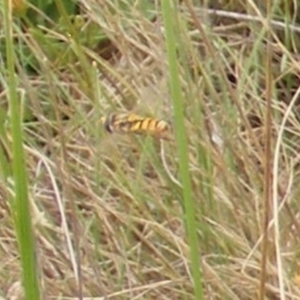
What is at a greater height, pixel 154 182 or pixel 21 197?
pixel 21 197

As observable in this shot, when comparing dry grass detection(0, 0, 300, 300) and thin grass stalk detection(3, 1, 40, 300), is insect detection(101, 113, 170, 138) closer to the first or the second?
dry grass detection(0, 0, 300, 300)

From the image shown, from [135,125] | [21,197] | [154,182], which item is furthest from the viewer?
[154,182]

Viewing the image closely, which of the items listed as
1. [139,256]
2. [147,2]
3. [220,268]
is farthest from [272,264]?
[147,2]

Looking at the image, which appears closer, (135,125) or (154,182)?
(135,125)

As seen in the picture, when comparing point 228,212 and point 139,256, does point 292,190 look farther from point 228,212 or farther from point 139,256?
point 139,256

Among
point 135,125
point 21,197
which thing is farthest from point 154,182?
point 21,197

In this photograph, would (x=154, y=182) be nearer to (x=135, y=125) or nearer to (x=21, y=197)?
(x=135, y=125)

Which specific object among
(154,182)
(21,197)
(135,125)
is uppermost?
(21,197)

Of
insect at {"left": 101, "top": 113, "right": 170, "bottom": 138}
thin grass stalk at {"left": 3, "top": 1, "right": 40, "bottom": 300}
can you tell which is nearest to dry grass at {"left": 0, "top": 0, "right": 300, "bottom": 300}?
insect at {"left": 101, "top": 113, "right": 170, "bottom": 138}
